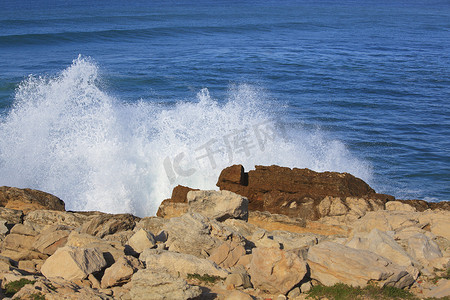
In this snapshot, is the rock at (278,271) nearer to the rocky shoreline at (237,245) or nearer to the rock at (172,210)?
the rocky shoreline at (237,245)

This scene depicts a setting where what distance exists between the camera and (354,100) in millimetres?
28156

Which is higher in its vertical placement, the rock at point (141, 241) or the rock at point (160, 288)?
the rock at point (160, 288)

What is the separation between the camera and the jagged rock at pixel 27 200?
12.0 meters

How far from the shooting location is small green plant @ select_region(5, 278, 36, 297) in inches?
273

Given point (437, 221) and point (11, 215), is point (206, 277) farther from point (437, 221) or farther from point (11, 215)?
point (11, 215)

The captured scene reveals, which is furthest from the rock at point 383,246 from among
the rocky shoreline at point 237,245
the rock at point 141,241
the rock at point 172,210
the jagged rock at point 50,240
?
the jagged rock at point 50,240

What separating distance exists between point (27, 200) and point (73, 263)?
513 cm

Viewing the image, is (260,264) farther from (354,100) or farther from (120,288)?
(354,100)

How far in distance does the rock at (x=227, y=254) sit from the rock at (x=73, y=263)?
1879 millimetres

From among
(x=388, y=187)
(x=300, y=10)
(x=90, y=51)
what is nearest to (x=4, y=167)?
(x=388, y=187)

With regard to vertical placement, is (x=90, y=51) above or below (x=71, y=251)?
above

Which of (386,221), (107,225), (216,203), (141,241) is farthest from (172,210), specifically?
(386,221)

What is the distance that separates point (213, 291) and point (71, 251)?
7.57 ft

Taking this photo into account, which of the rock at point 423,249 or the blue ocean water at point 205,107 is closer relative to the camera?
the rock at point 423,249
